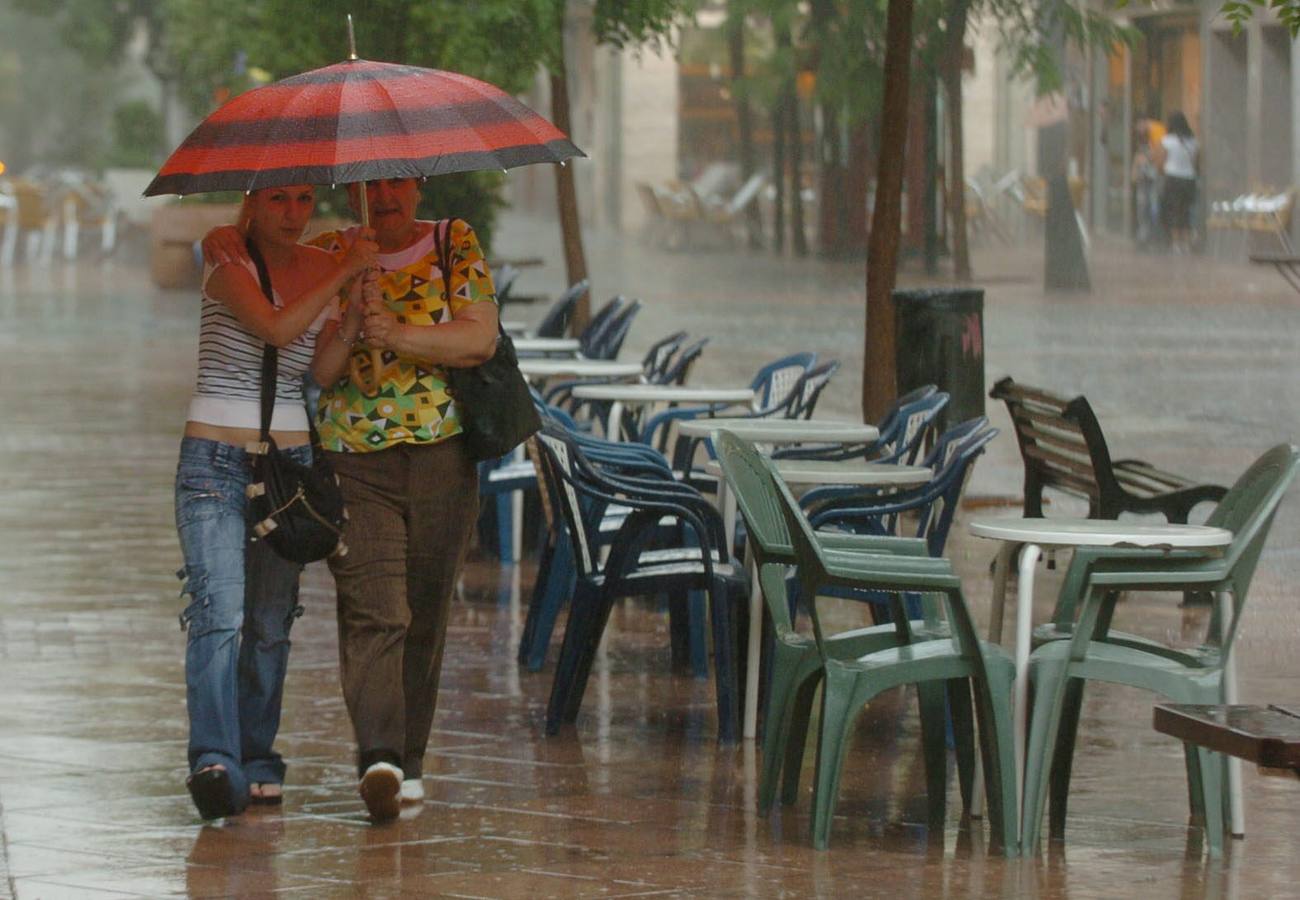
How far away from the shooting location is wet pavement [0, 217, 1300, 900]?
5863 mm

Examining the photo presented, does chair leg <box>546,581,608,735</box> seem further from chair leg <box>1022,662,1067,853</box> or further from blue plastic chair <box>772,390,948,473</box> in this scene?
chair leg <box>1022,662,1067,853</box>

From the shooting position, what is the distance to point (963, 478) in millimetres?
7574

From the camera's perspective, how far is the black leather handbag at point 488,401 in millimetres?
6180

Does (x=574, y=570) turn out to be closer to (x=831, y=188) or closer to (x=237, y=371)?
(x=237, y=371)

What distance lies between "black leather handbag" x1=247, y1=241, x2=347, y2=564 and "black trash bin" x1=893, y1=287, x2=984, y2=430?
6139 mm

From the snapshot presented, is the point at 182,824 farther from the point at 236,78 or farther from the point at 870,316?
the point at 236,78

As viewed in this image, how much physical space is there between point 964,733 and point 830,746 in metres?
0.45

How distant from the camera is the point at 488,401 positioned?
6.20 meters

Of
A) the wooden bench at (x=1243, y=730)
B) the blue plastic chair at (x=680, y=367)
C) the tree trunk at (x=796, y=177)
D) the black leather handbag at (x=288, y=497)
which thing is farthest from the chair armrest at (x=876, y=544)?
the tree trunk at (x=796, y=177)

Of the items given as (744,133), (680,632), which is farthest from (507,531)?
(744,133)

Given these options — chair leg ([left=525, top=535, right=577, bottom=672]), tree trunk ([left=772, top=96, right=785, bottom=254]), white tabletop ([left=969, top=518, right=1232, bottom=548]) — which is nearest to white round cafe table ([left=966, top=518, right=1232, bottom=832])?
white tabletop ([left=969, top=518, right=1232, bottom=548])

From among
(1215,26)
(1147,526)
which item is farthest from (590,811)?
(1215,26)

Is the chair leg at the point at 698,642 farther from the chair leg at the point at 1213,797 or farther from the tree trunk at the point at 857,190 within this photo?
the tree trunk at the point at 857,190

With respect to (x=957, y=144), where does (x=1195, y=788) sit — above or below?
below
